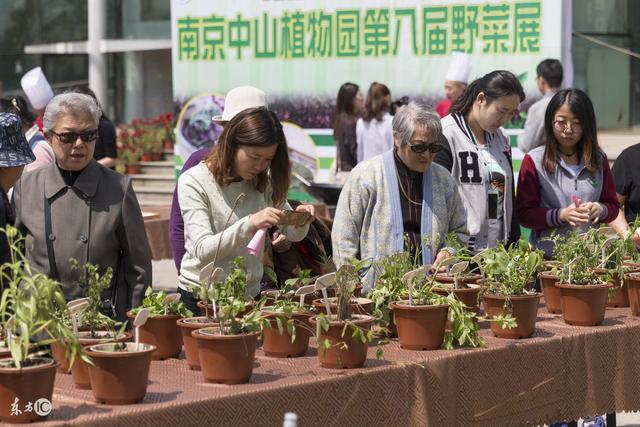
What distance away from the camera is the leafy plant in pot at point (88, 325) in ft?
8.72

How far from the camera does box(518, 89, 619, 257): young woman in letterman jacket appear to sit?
4.29 metres

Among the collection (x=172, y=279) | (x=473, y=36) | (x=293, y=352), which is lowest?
(x=172, y=279)

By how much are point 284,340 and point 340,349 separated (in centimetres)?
19

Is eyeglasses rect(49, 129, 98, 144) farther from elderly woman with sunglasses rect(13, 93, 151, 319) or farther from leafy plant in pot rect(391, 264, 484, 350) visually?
leafy plant in pot rect(391, 264, 484, 350)

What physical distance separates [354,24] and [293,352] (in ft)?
19.2

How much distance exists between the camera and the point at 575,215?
167 inches

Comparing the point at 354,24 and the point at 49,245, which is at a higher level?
the point at 354,24

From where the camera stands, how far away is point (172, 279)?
369 inches

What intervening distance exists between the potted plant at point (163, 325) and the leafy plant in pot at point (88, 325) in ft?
0.43

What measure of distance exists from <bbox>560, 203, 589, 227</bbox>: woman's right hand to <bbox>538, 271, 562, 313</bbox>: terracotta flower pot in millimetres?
545

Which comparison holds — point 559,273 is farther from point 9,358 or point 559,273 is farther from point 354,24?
point 354,24

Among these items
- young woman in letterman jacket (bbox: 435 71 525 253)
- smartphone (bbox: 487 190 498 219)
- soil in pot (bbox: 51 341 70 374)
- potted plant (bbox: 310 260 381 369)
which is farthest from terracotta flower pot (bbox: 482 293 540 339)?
soil in pot (bbox: 51 341 70 374)

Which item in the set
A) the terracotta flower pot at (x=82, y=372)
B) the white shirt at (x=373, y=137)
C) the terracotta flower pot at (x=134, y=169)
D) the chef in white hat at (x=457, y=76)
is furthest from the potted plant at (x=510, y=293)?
the terracotta flower pot at (x=134, y=169)

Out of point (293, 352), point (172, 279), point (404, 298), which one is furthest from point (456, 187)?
point (172, 279)
